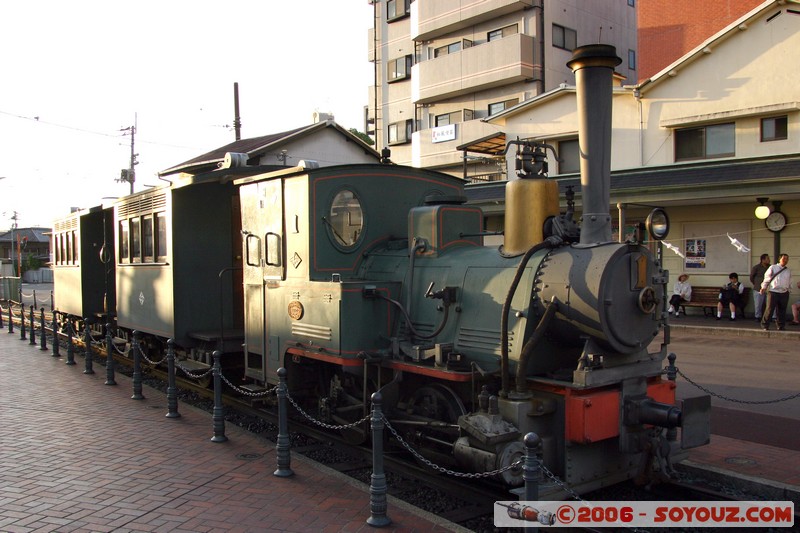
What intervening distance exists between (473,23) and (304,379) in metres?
26.4

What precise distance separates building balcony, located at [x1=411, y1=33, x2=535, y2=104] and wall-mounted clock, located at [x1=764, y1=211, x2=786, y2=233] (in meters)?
14.0

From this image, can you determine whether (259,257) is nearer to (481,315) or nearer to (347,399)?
(347,399)

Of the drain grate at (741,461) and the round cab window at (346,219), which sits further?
the round cab window at (346,219)

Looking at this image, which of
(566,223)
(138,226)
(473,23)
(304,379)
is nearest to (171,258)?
(138,226)

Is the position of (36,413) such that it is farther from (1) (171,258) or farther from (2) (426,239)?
(2) (426,239)

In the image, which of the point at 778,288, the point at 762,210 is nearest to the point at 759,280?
the point at 762,210

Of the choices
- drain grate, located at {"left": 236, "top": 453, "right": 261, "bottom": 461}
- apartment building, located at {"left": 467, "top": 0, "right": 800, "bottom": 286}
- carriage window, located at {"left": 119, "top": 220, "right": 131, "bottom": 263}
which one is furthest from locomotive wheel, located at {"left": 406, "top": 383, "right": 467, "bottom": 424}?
apartment building, located at {"left": 467, "top": 0, "right": 800, "bottom": 286}

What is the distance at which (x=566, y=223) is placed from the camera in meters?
5.74

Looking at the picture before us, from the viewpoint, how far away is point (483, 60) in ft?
96.3

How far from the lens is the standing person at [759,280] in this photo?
16.1 m

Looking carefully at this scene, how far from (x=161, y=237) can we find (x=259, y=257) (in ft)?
10.4

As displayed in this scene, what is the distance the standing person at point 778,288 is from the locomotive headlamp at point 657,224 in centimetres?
1028

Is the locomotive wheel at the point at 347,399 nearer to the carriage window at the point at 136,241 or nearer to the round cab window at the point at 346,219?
the round cab window at the point at 346,219

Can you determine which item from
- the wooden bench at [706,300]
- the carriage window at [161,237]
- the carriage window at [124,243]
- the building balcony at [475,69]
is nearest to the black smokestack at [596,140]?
the carriage window at [161,237]
